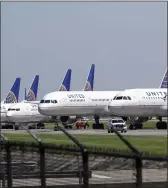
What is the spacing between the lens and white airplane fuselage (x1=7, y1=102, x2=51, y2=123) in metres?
75.6

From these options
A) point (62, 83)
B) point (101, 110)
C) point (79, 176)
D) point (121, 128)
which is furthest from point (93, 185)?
point (62, 83)

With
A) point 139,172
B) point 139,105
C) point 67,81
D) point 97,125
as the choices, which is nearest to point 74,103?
point 97,125

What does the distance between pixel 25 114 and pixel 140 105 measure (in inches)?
740

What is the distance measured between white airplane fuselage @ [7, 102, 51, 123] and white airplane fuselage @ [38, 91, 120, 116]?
14.9 feet

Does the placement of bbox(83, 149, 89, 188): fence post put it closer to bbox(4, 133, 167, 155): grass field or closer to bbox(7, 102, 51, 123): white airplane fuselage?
bbox(4, 133, 167, 155): grass field

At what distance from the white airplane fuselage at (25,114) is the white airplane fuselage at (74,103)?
453 cm

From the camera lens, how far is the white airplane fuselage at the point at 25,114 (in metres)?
75.6

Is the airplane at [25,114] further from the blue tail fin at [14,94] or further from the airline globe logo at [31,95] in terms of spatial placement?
the airline globe logo at [31,95]

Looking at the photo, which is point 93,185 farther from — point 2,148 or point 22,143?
point 2,148

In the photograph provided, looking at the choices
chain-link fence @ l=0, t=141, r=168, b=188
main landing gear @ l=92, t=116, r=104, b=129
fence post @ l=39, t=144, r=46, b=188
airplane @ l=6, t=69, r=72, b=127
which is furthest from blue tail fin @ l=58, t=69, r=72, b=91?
fence post @ l=39, t=144, r=46, b=188

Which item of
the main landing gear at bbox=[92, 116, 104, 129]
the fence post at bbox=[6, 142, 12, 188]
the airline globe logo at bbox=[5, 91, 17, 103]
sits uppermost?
the airline globe logo at bbox=[5, 91, 17, 103]

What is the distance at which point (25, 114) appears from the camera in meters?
76.8

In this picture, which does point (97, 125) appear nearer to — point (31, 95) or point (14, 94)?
point (14, 94)

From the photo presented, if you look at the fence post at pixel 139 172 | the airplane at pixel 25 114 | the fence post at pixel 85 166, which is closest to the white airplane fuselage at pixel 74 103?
the airplane at pixel 25 114
